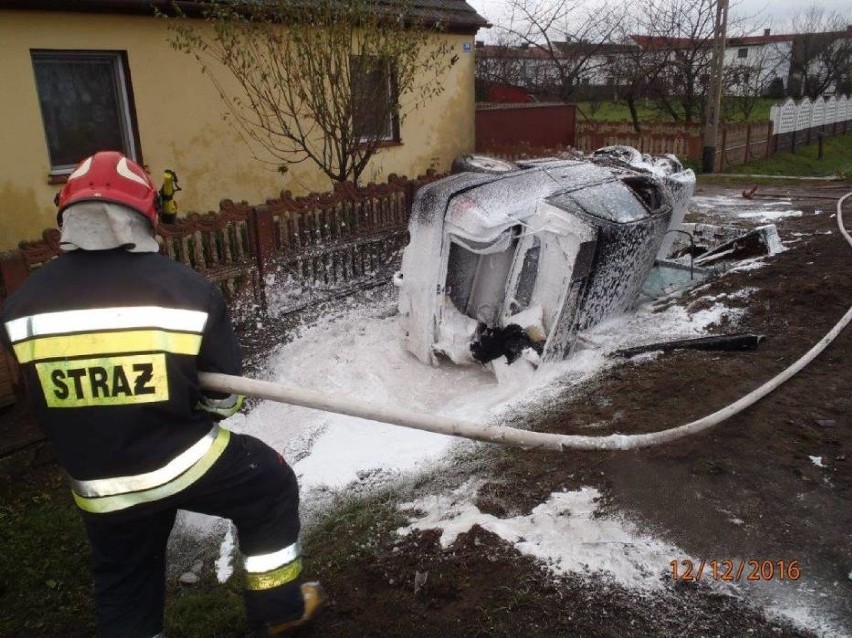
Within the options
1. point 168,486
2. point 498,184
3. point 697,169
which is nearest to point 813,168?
point 697,169

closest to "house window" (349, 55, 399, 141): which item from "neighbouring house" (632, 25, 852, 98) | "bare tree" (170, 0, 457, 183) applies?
"bare tree" (170, 0, 457, 183)

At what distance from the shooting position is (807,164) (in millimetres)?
20391

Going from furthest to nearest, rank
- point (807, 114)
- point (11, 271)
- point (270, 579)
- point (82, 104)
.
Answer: point (807, 114)
point (82, 104)
point (11, 271)
point (270, 579)

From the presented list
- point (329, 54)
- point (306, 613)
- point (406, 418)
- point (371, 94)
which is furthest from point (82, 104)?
point (306, 613)

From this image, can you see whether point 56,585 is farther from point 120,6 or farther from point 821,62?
point 821,62

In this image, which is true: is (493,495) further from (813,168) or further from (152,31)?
(813,168)

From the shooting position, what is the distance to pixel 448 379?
16.3 feet

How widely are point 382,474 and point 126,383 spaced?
197cm

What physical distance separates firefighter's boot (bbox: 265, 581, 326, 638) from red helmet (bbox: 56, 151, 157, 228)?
1437 mm

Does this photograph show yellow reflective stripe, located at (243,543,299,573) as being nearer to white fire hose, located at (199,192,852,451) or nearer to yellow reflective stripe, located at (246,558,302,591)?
yellow reflective stripe, located at (246,558,302,591)

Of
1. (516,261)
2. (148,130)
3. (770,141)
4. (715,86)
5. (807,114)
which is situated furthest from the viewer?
(807,114)

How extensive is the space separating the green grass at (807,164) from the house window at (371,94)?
44.0ft
